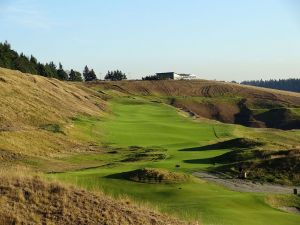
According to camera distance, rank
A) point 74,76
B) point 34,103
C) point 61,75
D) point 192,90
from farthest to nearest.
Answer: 1. point 74,76
2. point 61,75
3. point 192,90
4. point 34,103

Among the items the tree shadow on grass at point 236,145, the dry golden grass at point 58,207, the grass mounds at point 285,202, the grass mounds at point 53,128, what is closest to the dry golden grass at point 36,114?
the grass mounds at point 53,128

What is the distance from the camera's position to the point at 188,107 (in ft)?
421

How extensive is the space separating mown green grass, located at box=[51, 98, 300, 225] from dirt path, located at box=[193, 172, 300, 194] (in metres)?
1.50

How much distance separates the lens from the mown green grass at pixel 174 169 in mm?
21684

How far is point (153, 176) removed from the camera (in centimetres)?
2933

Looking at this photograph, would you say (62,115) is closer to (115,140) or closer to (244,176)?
(115,140)

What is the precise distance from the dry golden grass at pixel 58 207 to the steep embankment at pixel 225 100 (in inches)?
3650

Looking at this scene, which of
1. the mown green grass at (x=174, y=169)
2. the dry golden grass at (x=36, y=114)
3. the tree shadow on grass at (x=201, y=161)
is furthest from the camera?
the dry golden grass at (x=36, y=114)

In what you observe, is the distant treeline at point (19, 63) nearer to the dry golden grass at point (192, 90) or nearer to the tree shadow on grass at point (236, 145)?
the dry golden grass at point (192, 90)

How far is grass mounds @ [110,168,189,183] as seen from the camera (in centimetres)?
2888

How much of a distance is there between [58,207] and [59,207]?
1.1 inches

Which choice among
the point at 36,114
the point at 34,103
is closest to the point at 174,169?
the point at 36,114

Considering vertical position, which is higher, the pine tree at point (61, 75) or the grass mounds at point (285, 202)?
the pine tree at point (61, 75)

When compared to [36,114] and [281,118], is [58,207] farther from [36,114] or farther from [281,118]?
[281,118]
